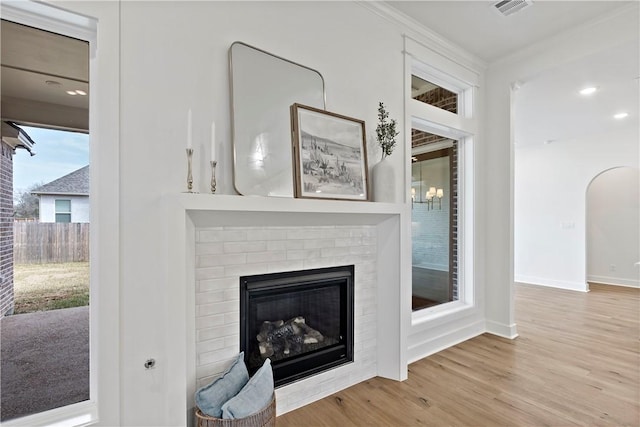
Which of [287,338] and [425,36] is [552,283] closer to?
[425,36]

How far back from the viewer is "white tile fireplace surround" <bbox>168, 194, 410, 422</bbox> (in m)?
1.68

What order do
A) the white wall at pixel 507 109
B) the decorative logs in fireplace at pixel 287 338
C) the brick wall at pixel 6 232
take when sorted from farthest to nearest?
1. the white wall at pixel 507 109
2. the decorative logs in fireplace at pixel 287 338
3. the brick wall at pixel 6 232

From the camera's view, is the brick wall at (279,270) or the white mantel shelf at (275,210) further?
the brick wall at (279,270)

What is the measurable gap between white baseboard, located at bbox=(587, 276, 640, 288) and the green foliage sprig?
6.36m

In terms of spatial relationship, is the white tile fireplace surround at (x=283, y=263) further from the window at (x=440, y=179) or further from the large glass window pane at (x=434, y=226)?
the large glass window pane at (x=434, y=226)

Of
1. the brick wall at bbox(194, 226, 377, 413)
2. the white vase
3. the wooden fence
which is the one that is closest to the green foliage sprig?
the white vase

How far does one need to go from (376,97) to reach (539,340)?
113 inches

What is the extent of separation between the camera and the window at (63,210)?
1521 millimetres

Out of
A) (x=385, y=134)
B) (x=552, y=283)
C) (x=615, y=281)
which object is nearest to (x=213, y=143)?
(x=385, y=134)

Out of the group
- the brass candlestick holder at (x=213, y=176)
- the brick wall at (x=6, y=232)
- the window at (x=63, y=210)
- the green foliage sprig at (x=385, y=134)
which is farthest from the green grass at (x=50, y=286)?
the green foliage sprig at (x=385, y=134)

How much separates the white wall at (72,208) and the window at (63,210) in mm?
11

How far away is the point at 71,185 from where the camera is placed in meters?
1.55

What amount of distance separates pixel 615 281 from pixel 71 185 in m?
8.23

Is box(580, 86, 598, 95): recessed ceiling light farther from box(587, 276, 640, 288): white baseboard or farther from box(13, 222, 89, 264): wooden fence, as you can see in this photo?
box(13, 222, 89, 264): wooden fence
